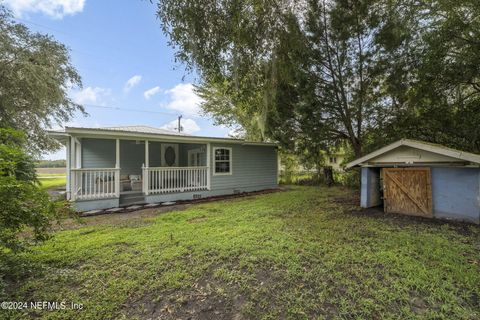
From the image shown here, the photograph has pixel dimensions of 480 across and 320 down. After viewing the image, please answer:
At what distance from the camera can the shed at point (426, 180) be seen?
512cm

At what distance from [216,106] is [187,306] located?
16.9m

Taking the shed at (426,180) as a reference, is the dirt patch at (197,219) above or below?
below

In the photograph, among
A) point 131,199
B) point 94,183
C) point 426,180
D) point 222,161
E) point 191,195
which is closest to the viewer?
point 426,180

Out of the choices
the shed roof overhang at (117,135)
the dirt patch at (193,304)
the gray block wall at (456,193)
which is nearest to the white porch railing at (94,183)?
the shed roof overhang at (117,135)

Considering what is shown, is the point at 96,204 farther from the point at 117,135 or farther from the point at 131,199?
the point at 117,135

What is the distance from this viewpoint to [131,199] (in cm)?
828

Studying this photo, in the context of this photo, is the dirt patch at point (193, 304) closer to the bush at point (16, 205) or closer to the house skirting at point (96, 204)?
the bush at point (16, 205)

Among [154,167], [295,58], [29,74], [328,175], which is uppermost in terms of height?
[29,74]

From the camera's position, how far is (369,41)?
7625 millimetres

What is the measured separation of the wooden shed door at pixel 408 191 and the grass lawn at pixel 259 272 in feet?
2.55

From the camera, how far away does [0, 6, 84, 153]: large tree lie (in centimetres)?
977

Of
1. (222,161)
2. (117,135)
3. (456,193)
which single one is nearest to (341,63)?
(456,193)

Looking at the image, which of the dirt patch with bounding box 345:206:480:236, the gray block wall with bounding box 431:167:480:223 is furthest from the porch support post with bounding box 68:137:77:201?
the gray block wall with bounding box 431:167:480:223

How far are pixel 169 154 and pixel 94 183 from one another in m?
4.24
